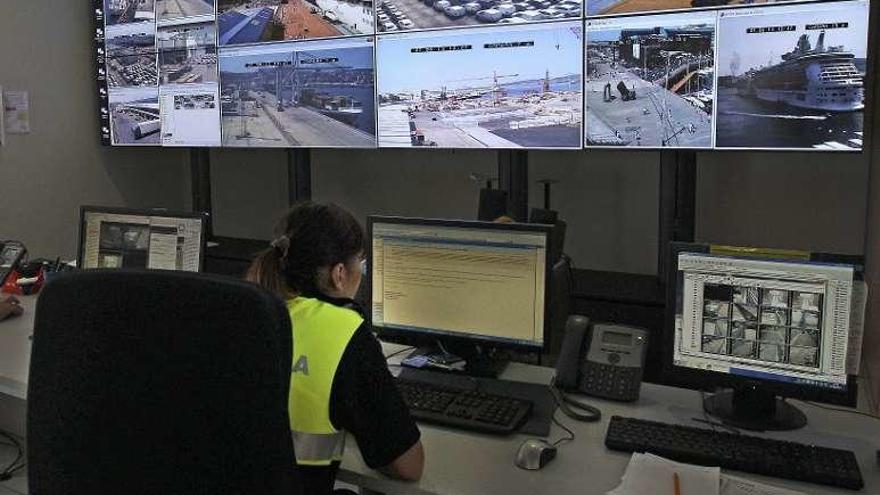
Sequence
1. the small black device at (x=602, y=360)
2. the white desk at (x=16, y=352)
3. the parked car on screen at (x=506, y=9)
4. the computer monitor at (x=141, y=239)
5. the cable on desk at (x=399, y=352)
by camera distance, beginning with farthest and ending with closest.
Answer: the parked car on screen at (x=506, y=9) < the computer monitor at (x=141, y=239) < the cable on desk at (x=399, y=352) < the white desk at (x=16, y=352) < the small black device at (x=602, y=360)

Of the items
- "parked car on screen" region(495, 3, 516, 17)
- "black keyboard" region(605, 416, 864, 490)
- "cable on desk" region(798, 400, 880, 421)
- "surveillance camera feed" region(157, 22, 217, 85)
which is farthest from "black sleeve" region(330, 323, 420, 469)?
"surveillance camera feed" region(157, 22, 217, 85)

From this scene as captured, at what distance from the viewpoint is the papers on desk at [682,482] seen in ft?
4.14

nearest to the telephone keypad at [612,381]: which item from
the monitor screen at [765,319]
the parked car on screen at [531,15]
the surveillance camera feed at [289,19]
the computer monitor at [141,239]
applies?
the monitor screen at [765,319]

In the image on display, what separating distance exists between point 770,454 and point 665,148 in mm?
1651

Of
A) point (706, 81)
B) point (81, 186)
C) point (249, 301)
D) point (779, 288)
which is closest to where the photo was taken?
point (249, 301)

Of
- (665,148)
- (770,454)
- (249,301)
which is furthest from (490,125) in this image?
(249,301)

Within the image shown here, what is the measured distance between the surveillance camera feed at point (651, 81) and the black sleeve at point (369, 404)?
74.4 inches

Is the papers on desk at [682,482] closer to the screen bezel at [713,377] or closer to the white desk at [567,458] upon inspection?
the white desk at [567,458]

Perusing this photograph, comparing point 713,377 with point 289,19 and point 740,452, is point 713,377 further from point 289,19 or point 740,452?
point 289,19

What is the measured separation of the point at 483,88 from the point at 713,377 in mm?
1901

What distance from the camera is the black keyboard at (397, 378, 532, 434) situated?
5.03ft

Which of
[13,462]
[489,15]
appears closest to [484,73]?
[489,15]

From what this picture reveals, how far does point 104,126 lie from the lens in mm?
4355

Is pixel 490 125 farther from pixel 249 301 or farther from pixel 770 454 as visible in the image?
pixel 249 301
